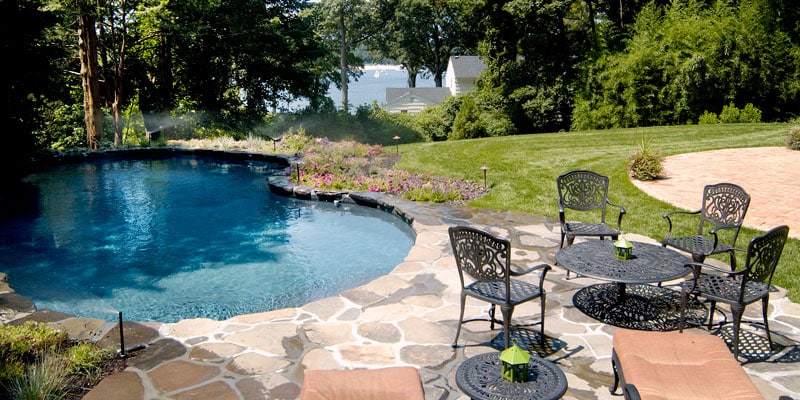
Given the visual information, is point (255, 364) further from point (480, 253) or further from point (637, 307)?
point (637, 307)

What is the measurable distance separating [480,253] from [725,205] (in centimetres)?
329

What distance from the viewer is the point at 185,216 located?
10453 millimetres

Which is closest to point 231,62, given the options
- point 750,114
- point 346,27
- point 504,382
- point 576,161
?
point 576,161

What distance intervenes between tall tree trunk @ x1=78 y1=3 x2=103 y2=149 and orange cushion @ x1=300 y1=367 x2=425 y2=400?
17.5 m

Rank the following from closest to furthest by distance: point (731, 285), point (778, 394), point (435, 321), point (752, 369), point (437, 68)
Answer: point (778, 394)
point (752, 369)
point (731, 285)
point (435, 321)
point (437, 68)

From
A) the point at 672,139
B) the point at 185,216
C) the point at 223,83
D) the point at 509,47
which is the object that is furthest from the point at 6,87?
the point at 509,47

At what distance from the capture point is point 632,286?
5711mm

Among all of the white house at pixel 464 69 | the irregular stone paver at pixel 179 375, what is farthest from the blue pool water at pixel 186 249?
the white house at pixel 464 69

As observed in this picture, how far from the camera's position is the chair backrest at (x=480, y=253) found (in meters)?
4.11

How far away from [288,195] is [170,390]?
26.5ft

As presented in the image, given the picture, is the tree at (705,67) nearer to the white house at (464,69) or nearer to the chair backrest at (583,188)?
the chair backrest at (583,188)

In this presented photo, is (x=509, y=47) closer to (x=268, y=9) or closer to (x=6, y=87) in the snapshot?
(x=268, y=9)

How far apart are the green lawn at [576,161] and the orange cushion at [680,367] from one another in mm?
2709

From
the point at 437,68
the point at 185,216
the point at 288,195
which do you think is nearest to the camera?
the point at 185,216
